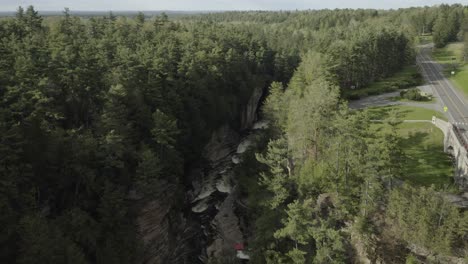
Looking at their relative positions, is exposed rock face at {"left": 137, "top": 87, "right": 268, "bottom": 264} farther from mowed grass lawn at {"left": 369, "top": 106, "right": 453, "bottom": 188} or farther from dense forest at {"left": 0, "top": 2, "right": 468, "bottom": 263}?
mowed grass lawn at {"left": 369, "top": 106, "right": 453, "bottom": 188}

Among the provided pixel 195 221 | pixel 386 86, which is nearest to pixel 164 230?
pixel 195 221

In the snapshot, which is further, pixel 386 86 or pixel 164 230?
pixel 386 86

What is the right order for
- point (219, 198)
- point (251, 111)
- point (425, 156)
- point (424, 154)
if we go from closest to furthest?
point (425, 156) → point (424, 154) → point (219, 198) → point (251, 111)

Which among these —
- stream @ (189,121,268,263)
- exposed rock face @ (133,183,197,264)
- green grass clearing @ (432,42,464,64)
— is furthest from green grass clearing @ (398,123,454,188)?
green grass clearing @ (432,42,464,64)

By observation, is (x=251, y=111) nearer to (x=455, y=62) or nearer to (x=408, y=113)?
(x=408, y=113)

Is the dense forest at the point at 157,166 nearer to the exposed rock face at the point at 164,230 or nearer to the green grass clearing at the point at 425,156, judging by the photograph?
the exposed rock face at the point at 164,230

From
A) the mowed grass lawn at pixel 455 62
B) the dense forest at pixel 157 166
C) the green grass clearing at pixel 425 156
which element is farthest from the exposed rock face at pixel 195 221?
the mowed grass lawn at pixel 455 62

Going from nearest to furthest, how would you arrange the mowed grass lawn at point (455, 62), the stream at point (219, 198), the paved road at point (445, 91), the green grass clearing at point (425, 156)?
the green grass clearing at point (425, 156) < the stream at point (219, 198) < the paved road at point (445, 91) < the mowed grass lawn at point (455, 62)
